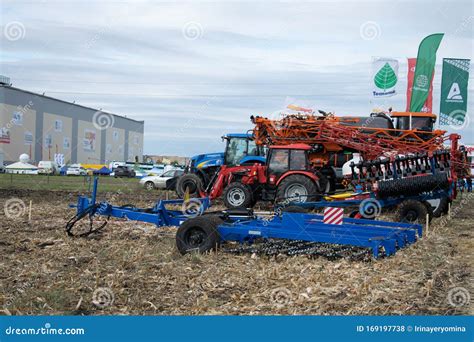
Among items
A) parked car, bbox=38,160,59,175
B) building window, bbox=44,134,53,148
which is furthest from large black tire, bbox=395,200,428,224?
building window, bbox=44,134,53,148

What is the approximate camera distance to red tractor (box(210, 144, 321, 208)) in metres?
14.5

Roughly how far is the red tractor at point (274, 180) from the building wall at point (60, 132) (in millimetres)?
38768

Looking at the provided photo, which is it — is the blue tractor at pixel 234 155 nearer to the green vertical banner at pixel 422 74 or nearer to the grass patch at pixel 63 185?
the grass patch at pixel 63 185

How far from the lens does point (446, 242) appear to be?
34.9 ft

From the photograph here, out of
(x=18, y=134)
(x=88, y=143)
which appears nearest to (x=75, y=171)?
(x=18, y=134)

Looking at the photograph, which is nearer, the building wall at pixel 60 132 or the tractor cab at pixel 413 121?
the tractor cab at pixel 413 121

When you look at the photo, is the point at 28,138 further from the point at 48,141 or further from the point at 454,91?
the point at 454,91

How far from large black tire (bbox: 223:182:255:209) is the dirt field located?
464 centimetres

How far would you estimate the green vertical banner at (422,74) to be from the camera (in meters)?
22.5

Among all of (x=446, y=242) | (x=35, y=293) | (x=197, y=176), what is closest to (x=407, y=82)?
(x=197, y=176)

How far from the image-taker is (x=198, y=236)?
893cm

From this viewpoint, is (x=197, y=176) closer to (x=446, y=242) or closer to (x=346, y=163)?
(x=346, y=163)

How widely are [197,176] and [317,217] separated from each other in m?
9.22

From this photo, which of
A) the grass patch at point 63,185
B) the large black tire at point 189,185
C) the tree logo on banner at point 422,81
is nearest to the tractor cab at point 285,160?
the large black tire at point 189,185
